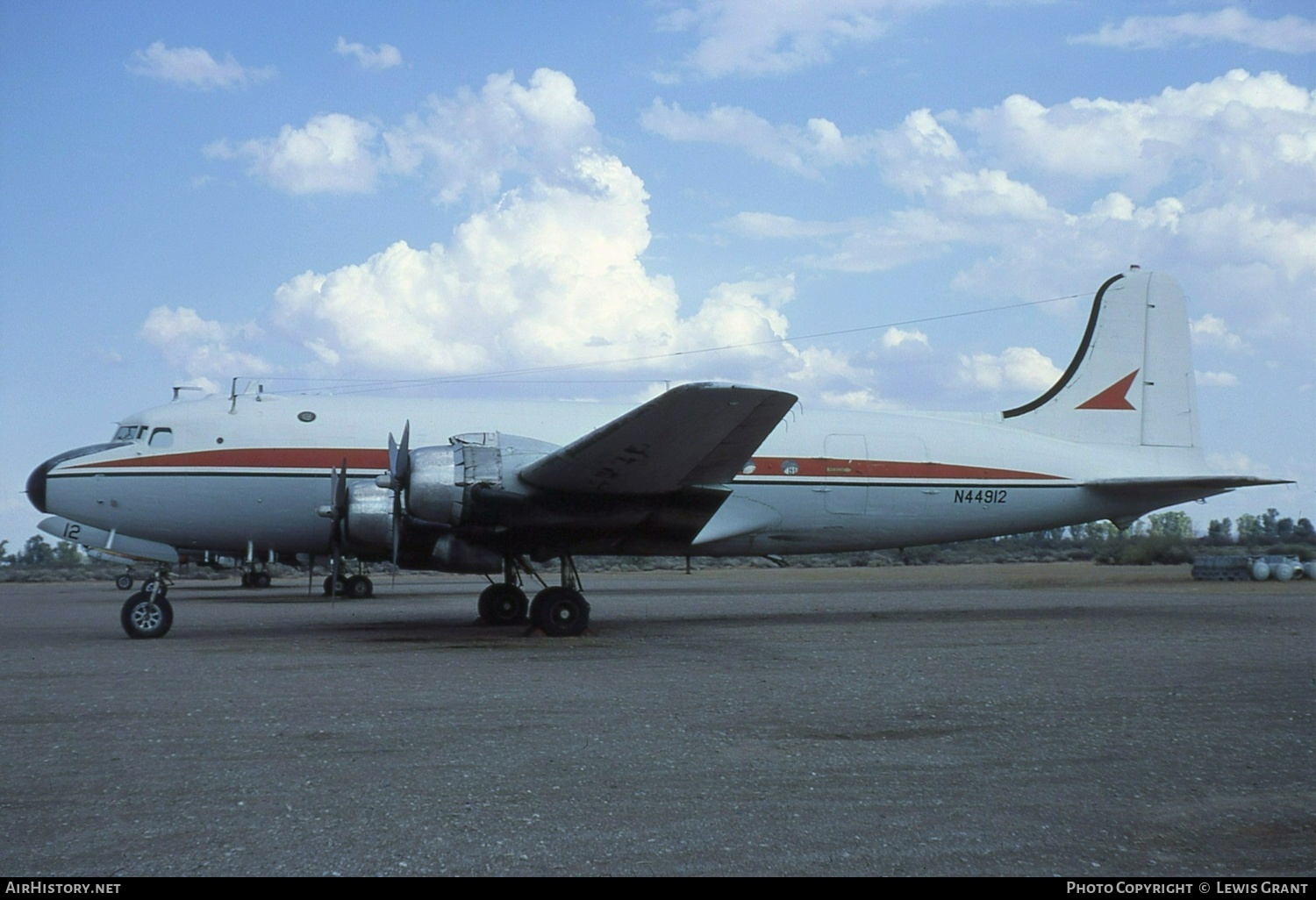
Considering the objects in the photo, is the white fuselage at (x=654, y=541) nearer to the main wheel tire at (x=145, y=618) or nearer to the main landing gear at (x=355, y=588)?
the main wheel tire at (x=145, y=618)

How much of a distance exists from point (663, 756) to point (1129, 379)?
15504mm

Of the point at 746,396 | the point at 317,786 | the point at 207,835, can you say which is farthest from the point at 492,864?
the point at 746,396

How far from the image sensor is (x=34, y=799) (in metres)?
5.31

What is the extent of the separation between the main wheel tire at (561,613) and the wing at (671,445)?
140 centimetres

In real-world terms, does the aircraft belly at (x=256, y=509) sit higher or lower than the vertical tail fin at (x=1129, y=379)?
lower

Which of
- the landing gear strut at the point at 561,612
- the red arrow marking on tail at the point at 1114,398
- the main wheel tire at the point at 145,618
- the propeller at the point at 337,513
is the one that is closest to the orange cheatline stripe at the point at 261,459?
the propeller at the point at 337,513

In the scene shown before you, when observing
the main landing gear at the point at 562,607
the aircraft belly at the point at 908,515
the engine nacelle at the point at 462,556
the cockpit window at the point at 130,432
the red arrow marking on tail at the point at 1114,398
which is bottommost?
the main landing gear at the point at 562,607

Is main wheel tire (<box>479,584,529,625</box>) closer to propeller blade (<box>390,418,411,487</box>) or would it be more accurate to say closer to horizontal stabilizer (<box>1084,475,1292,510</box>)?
propeller blade (<box>390,418,411,487</box>)

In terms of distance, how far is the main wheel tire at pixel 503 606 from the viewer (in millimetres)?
16031

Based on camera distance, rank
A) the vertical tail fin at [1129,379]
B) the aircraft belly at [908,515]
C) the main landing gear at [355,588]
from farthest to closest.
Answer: the main landing gear at [355,588] → the vertical tail fin at [1129,379] → the aircraft belly at [908,515]

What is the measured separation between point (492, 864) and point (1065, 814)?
105 inches

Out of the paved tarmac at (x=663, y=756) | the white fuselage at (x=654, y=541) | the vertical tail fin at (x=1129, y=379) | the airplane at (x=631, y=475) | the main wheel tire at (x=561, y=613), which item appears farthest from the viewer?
the vertical tail fin at (x=1129, y=379)

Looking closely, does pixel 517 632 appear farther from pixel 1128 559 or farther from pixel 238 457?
pixel 1128 559

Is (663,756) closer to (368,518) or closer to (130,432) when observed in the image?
(368,518)
